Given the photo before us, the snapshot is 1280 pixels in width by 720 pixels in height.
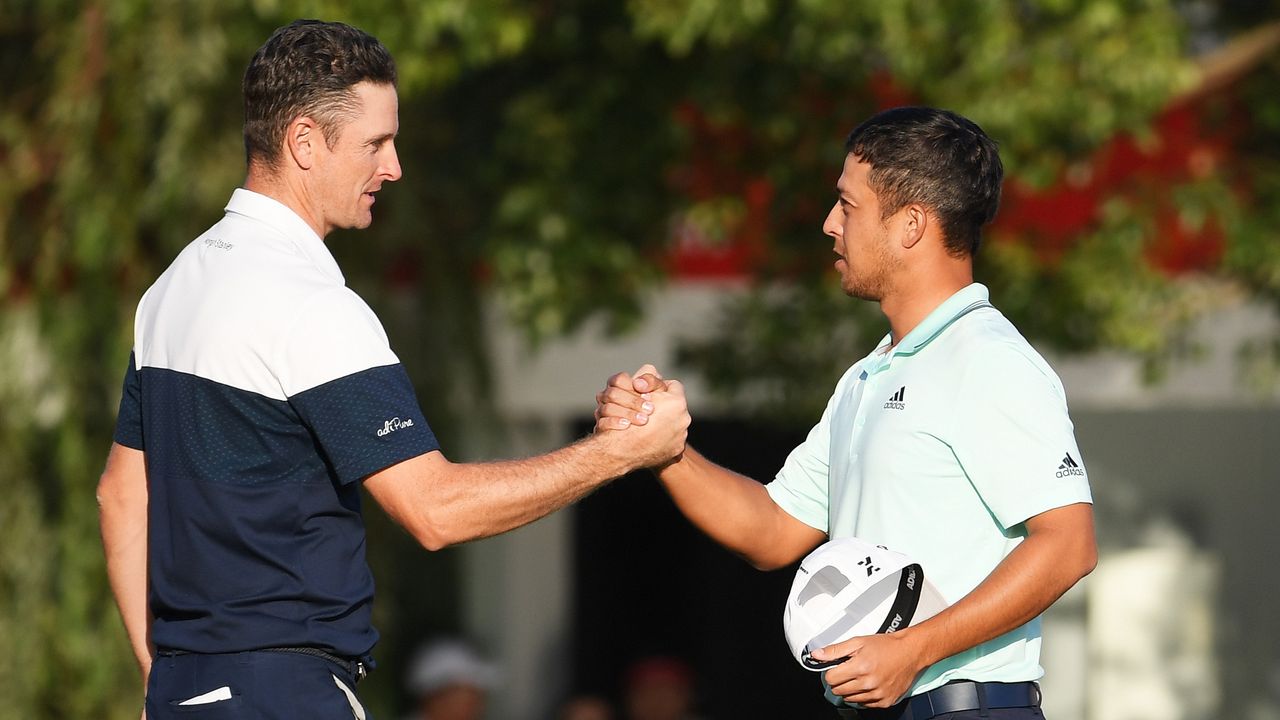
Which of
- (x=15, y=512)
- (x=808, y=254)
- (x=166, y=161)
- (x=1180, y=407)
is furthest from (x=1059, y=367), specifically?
(x=15, y=512)

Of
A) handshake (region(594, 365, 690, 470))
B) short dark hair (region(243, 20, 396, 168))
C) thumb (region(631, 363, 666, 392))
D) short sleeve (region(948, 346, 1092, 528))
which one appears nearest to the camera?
short sleeve (region(948, 346, 1092, 528))

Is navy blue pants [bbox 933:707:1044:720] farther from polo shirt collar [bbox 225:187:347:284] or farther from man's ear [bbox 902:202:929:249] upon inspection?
Result: polo shirt collar [bbox 225:187:347:284]

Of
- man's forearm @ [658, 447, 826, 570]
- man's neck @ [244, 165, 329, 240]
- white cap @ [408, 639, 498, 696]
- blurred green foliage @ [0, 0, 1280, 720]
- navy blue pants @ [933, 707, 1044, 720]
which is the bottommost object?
white cap @ [408, 639, 498, 696]

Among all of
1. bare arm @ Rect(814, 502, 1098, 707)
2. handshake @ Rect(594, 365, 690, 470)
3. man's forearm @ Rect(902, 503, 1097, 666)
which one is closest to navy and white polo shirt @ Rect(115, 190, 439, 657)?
handshake @ Rect(594, 365, 690, 470)

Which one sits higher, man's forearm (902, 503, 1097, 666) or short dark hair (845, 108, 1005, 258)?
short dark hair (845, 108, 1005, 258)

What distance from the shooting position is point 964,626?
9.74 ft

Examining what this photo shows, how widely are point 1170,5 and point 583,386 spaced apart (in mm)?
3635

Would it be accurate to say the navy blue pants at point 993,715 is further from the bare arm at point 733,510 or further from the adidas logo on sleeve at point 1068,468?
the bare arm at point 733,510

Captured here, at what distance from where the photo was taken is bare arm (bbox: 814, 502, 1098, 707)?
2.95 m

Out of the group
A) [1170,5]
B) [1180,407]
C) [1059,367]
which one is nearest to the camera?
[1170,5]

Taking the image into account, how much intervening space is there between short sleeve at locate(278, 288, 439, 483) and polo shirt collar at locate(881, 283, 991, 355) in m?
1.04

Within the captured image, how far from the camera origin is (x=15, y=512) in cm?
734

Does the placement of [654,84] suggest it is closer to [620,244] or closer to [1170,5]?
[620,244]

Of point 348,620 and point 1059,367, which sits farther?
point 1059,367
